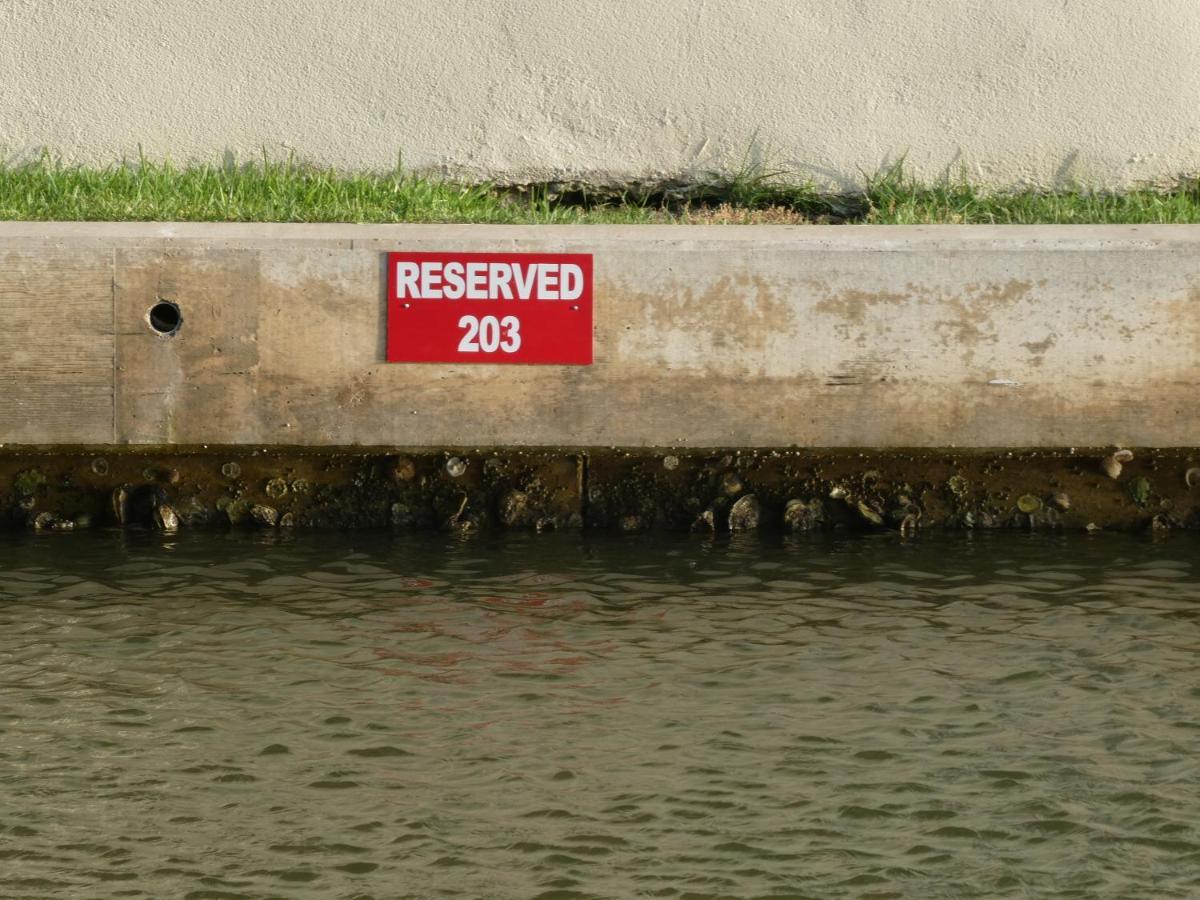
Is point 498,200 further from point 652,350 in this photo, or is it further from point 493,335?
point 652,350

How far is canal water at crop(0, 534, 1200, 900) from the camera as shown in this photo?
4.12 meters

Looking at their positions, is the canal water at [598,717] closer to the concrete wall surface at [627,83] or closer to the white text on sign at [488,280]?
the white text on sign at [488,280]

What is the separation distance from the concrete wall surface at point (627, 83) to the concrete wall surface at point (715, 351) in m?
2.10

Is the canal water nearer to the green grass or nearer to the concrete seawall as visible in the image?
the concrete seawall

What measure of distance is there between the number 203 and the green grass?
2.71 feet

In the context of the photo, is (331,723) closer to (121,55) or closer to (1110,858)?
(1110,858)

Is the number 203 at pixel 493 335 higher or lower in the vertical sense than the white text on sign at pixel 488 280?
lower

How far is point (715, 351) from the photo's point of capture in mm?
6707

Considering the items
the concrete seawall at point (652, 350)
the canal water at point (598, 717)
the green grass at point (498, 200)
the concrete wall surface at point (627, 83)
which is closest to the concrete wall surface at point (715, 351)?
the concrete seawall at point (652, 350)

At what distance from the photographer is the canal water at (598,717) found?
4121 millimetres

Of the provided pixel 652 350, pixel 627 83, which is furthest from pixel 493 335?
pixel 627 83

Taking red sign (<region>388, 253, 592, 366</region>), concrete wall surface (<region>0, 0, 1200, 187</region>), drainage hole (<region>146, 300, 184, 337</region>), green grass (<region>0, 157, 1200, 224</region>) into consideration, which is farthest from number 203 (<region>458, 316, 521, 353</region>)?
concrete wall surface (<region>0, 0, 1200, 187</region>)

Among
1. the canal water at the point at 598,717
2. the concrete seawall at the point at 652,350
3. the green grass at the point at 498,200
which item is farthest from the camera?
the green grass at the point at 498,200

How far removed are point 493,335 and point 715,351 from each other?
0.91 meters
